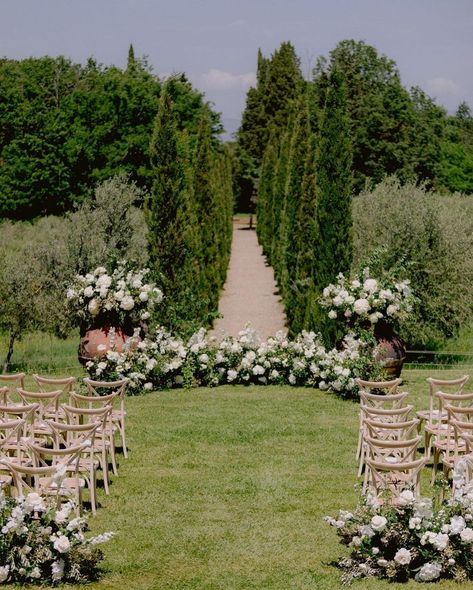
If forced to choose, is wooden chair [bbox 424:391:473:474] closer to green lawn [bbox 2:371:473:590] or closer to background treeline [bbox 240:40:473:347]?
green lawn [bbox 2:371:473:590]

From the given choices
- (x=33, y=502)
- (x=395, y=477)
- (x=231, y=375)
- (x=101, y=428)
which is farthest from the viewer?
(x=231, y=375)

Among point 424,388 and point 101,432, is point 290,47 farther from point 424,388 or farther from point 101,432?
point 101,432

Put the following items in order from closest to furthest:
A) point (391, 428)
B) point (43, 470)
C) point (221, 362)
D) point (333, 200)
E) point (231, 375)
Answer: point (43, 470) → point (391, 428) → point (231, 375) → point (221, 362) → point (333, 200)

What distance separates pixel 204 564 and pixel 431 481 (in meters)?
3.39

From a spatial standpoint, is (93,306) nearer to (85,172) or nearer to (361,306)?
(361,306)

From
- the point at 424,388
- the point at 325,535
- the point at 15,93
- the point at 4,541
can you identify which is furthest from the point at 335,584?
the point at 15,93

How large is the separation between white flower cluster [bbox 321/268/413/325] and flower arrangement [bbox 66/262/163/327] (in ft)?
10.5

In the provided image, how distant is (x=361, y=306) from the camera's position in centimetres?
1323

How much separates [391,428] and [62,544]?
339 centimetres

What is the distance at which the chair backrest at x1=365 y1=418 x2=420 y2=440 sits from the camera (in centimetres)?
794

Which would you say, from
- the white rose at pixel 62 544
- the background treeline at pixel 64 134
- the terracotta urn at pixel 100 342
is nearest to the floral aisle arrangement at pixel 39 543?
the white rose at pixel 62 544

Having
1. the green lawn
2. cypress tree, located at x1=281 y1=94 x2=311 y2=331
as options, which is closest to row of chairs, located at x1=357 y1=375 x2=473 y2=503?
the green lawn

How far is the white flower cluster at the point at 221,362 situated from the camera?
14.0m

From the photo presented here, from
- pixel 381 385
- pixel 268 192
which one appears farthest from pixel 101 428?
pixel 268 192
